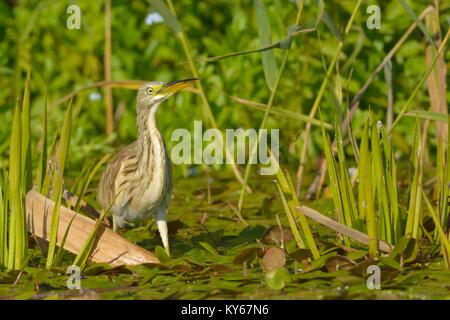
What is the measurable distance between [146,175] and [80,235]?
30.0 inches

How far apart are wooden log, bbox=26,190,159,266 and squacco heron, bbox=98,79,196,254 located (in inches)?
18.2

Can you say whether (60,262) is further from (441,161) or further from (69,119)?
(441,161)

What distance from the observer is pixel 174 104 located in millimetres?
10656

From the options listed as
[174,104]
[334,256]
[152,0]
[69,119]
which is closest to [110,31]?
[174,104]

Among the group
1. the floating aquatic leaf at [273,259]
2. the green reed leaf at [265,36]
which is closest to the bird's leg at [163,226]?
the floating aquatic leaf at [273,259]

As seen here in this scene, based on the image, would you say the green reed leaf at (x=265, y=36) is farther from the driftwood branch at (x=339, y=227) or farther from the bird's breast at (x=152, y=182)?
the driftwood branch at (x=339, y=227)

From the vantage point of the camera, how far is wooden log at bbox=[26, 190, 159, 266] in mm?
6246

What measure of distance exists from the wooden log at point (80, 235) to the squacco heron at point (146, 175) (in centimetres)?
46

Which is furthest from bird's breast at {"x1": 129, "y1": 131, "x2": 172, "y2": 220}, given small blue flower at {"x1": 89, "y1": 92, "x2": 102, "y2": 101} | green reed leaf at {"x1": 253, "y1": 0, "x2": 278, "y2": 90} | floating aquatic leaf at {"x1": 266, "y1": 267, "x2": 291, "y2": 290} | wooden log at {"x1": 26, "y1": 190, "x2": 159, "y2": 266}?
small blue flower at {"x1": 89, "y1": 92, "x2": 102, "y2": 101}

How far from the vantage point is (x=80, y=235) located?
630 cm

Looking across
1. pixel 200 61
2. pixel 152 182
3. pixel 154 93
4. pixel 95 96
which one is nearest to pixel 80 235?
pixel 152 182

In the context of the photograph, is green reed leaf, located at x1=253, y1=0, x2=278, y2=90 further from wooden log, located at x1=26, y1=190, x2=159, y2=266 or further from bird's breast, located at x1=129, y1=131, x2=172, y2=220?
wooden log, located at x1=26, y1=190, x2=159, y2=266

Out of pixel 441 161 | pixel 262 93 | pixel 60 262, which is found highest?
pixel 262 93

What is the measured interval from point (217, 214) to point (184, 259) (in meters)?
1.95
